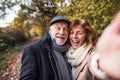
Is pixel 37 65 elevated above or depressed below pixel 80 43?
below

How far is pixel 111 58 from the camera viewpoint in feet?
1.35

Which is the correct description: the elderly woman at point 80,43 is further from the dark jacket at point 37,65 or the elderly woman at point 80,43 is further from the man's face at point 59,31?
the dark jacket at point 37,65

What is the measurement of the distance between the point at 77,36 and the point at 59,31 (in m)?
0.25

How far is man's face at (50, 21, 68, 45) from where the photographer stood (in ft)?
10.4

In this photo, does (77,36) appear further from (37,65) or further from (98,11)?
(98,11)

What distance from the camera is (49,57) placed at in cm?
308

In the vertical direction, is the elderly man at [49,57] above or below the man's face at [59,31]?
below

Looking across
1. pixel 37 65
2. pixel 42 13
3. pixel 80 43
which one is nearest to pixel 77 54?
pixel 80 43

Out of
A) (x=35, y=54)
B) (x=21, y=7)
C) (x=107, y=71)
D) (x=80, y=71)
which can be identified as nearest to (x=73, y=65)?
(x=80, y=71)

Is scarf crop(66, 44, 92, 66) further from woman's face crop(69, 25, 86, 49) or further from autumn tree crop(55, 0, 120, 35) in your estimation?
autumn tree crop(55, 0, 120, 35)

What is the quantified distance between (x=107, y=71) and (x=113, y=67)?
0.6 inches

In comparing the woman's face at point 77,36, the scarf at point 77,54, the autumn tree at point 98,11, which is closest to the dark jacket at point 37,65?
the scarf at point 77,54

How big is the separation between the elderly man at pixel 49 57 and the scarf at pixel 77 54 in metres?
0.06

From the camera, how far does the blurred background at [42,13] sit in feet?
25.6
